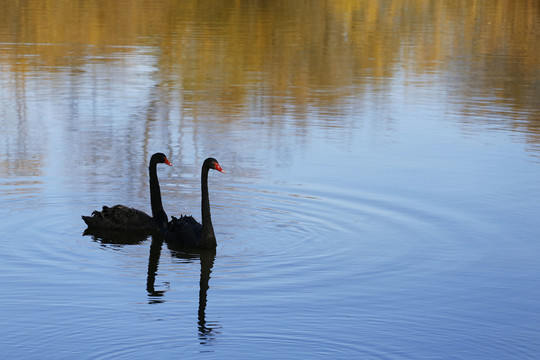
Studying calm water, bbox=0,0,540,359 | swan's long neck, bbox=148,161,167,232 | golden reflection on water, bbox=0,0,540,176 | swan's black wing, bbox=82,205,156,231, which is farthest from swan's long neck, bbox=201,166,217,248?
golden reflection on water, bbox=0,0,540,176

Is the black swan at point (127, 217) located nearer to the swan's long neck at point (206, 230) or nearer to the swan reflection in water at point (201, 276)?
the swan reflection in water at point (201, 276)

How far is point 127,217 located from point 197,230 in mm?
972

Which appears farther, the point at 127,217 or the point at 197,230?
the point at 127,217

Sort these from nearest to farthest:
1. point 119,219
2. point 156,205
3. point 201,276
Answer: point 201,276, point 119,219, point 156,205

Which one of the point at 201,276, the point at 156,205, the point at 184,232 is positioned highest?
the point at 156,205

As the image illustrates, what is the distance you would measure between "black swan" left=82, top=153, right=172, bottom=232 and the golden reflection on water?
732 centimetres

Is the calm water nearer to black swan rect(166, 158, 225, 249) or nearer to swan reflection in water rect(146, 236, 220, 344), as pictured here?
swan reflection in water rect(146, 236, 220, 344)

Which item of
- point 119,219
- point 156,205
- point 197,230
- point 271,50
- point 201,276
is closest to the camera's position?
point 201,276

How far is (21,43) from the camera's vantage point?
97.8 ft

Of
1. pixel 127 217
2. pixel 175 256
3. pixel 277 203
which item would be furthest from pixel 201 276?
pixel 277 203

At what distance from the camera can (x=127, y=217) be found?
410 inches

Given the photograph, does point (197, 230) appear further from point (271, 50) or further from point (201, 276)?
point (271, 50)

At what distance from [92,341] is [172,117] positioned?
11001mm

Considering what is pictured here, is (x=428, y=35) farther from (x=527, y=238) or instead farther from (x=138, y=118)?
(x=527, y=238)
